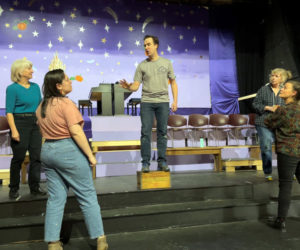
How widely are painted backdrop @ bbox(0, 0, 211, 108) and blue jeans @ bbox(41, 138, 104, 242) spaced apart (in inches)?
214

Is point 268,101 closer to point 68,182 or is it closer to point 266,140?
point 266,140

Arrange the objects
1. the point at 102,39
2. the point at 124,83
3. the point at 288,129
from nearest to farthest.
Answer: the point at 288,129 → the point at 124,83 → the point at 102,39

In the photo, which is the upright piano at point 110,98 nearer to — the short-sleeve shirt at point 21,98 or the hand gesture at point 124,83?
the hand gesture at point 124,83

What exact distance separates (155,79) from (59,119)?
1.51 meters

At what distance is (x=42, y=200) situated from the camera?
288cm

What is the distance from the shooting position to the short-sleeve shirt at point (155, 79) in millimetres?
3240

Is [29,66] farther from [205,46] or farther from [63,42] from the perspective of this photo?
[205,46]

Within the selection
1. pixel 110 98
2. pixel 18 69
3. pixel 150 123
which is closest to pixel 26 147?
pixel 18 69

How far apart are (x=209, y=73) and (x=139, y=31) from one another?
214 cm

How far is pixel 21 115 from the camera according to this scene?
2.87m

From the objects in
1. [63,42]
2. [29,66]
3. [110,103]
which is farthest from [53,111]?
[63,42]

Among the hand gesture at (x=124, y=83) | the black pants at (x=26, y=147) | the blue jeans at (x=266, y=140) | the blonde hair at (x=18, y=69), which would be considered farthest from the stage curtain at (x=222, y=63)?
the blonde hair at (x=18, y=69)

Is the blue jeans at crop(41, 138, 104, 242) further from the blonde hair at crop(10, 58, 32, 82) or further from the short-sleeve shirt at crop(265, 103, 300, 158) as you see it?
the short-sleeve shirt at crop(265, 103, 300, 158)

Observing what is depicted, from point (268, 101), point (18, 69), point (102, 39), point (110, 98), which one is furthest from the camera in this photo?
point (102, 39)
